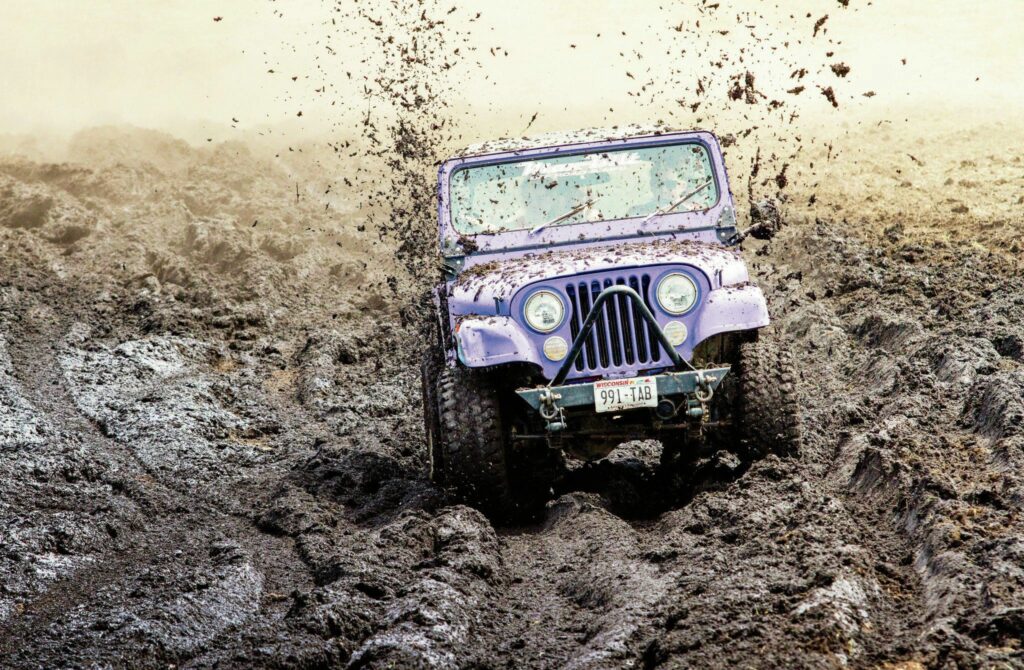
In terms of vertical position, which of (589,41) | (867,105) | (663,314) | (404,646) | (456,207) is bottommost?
(404,646)

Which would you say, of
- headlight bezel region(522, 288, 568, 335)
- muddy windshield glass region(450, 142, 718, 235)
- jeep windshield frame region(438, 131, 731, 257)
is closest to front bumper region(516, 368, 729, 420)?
headlight bezel region(522, 288, 568, 335)

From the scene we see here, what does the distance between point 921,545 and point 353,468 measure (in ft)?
12.5

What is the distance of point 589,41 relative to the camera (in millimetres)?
29219

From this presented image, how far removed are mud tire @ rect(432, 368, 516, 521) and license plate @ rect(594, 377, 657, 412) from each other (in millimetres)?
606

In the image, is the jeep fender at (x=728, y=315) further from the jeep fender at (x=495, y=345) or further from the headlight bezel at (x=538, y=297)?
the jeep fender at (x=495, y=345)

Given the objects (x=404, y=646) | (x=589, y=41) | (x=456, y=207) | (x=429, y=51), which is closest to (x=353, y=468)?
(x=456, y=207)

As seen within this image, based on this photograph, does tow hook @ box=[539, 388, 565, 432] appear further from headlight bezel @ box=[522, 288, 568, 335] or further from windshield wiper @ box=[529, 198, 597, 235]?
windshield wiper @ box=[529, 198, 597, 235]

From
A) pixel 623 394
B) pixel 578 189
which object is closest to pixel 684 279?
pixel 623 394

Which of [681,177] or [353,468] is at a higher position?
[681,177]

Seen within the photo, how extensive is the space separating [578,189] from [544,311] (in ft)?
4.40

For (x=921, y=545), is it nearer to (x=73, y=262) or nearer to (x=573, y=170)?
(x=573, y=170)

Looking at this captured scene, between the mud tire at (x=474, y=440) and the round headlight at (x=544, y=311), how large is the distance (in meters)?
0.41

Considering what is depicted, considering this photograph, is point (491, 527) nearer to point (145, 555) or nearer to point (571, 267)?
point (571, 267)

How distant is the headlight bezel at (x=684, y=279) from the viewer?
6613mm
